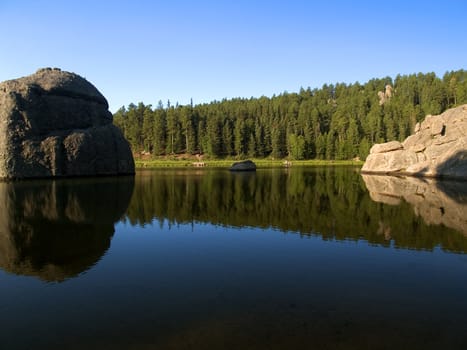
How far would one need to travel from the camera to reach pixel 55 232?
54.0 ft

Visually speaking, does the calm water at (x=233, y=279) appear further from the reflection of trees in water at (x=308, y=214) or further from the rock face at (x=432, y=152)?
the rock face at (x=432, y=152)

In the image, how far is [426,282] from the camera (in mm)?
10492

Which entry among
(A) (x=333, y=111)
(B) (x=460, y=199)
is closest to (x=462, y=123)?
(B) (x=460, y=199)

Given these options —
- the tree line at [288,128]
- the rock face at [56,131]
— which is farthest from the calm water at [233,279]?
the tree line at [288,128]

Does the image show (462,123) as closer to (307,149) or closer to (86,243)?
(86,243)

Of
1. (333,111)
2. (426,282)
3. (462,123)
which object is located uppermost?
(333,111)

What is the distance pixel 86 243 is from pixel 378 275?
11450 millimetres

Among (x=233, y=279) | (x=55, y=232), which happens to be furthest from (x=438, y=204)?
(x=55, y=232)

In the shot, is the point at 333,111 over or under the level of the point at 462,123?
over

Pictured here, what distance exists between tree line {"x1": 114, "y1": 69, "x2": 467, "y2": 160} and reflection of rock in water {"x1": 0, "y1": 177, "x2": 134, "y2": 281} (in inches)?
3628

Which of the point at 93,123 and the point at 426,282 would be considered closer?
the point at 426,282

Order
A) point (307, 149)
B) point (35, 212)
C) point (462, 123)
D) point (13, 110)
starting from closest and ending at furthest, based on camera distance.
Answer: point (35, 212)
point (13, 110)
point (462, 123)
point (307, 149)

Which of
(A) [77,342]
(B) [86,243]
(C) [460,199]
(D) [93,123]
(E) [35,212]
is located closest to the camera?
(A) [77,342]

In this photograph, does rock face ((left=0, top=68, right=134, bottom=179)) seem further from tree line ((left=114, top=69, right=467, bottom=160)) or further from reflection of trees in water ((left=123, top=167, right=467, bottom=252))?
tree line ((left=114, top=69, right=467, bottom=160))
